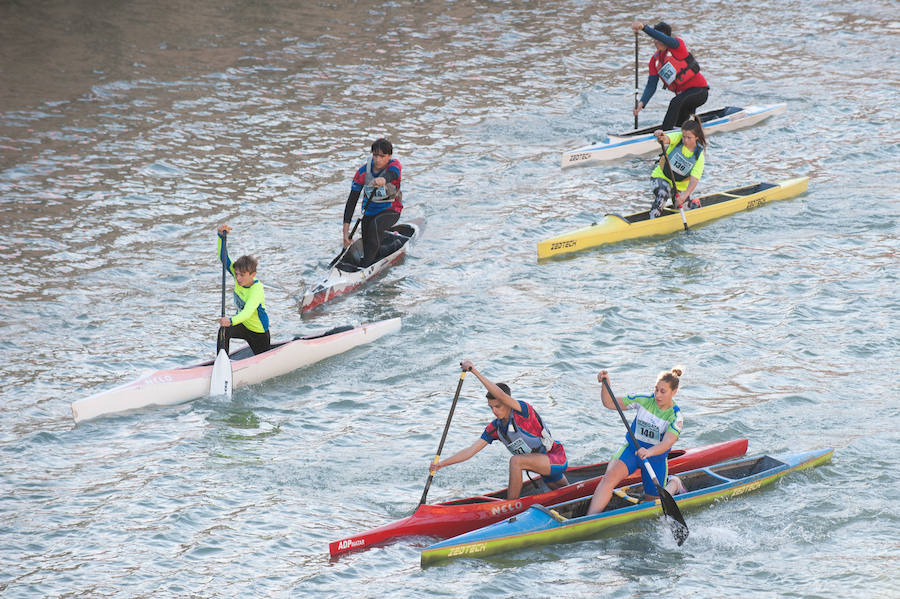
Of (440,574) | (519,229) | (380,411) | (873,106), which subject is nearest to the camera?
(440,574)

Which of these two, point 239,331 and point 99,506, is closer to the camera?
point 99,506

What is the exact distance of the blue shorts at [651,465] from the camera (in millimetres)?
8570

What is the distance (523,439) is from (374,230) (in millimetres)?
5955

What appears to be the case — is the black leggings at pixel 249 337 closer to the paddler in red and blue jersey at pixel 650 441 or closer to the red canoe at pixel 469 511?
the red canoe at pixel 469 511

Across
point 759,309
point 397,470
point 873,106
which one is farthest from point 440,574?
point 873,106

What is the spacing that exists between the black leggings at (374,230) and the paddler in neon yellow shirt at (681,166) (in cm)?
388

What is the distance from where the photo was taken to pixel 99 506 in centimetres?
902

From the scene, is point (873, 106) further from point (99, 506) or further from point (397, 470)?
point (99, 506)

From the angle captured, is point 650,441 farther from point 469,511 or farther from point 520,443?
point 469,511

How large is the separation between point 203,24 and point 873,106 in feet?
53.2

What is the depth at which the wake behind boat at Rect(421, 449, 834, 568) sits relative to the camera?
8.15 metres

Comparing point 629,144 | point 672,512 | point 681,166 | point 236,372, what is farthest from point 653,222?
point 672,512

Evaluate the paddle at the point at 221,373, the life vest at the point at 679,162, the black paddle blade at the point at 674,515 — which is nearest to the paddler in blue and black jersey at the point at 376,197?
the paddle at the point at 221,373

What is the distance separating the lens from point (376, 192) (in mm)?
13688
